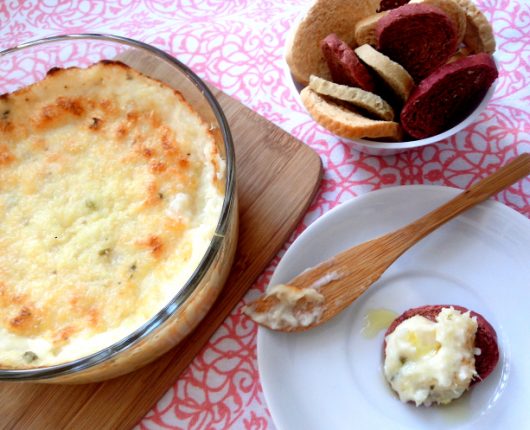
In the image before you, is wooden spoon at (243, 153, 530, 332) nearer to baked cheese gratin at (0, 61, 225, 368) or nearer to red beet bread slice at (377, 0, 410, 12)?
baked cheese gratin at (0, 61, 225, 368)

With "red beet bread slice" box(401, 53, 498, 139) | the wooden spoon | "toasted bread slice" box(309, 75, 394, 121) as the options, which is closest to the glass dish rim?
the wooden spoon

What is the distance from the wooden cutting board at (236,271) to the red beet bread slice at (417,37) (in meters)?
0.27

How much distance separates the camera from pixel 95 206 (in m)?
1.11

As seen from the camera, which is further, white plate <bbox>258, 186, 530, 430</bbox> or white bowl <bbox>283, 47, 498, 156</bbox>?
white bowl <bbox>283, 47, 498, 156</bbox>

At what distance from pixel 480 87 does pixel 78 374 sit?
0.89m

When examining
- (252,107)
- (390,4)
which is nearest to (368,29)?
(390,4)

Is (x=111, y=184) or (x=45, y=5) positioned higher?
(x=45, y=5)

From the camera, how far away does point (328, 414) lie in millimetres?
998

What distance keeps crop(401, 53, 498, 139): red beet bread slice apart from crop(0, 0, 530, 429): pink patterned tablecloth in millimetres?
128

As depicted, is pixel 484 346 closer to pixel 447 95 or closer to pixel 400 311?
pixel 400 311

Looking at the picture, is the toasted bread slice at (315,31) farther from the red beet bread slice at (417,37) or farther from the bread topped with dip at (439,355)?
the bread topped with dip at (439,355)

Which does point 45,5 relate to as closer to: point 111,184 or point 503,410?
point 111,184

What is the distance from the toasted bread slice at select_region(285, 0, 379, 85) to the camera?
117 cm

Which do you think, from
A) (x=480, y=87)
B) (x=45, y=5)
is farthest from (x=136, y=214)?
(x=45, y=5)
